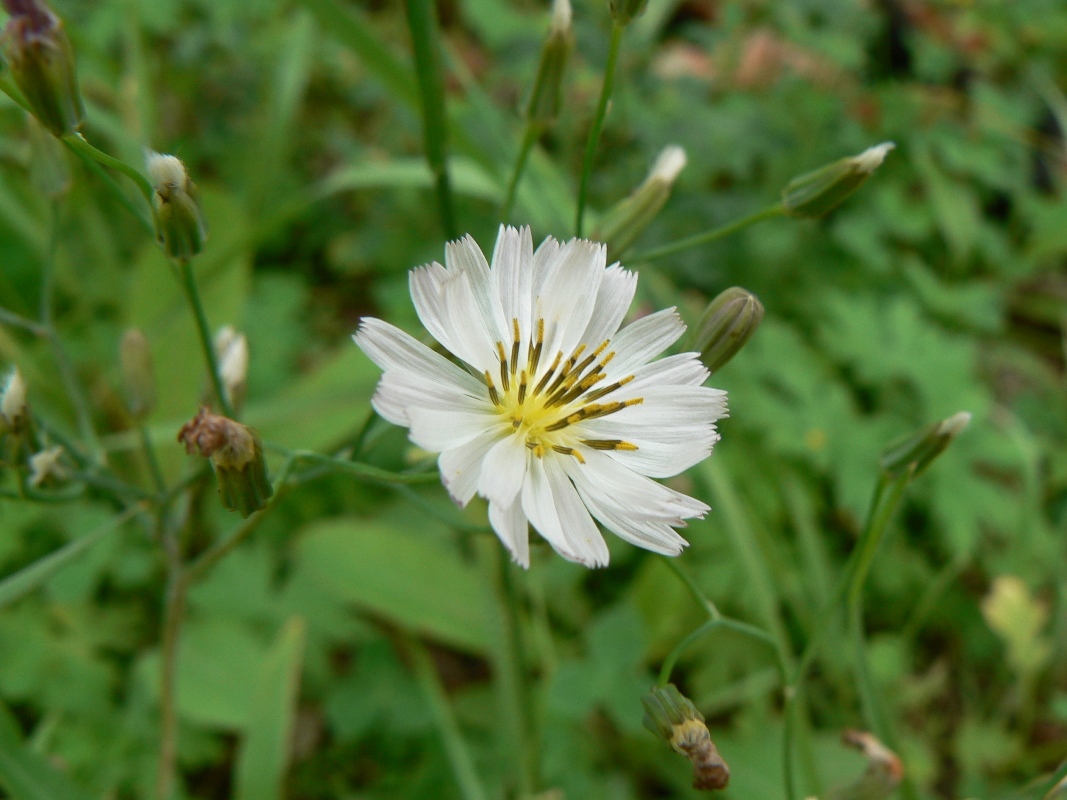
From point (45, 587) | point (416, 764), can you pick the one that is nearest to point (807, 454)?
point (416, 764)

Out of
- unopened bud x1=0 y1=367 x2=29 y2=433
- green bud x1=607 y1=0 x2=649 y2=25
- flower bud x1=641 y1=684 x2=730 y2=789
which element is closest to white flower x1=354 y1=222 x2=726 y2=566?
flower bud x1=641 y1=684 x2=730 y2=789

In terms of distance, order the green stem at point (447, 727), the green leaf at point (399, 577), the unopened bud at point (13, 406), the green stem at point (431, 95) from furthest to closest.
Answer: the green leaf at point (399, 577)
the green stem at point (447, 727)
the green stem at point (431, 95)
the unopened bud at point (13, 406)

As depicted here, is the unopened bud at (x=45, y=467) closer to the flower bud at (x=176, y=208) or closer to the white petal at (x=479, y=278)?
the flower bud at (x=176, y=208)

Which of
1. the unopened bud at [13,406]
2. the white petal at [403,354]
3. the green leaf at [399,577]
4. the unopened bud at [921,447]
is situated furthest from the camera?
the green leaf at [399,577]

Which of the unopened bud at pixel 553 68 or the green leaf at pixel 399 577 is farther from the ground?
the unopened bud at pixel 553 68

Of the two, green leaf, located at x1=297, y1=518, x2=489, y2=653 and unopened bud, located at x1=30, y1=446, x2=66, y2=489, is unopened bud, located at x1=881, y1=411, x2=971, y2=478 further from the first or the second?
unopened bud, located at x1=30, y1=446, x2=66, y2=489

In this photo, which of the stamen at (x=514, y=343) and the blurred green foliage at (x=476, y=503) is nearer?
the stamen at (x=514, y=343)

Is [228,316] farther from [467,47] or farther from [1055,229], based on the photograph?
[1055,229]

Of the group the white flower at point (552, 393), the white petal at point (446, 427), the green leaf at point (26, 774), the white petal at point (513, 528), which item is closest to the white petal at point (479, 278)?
the white flower at point (552, 393)
